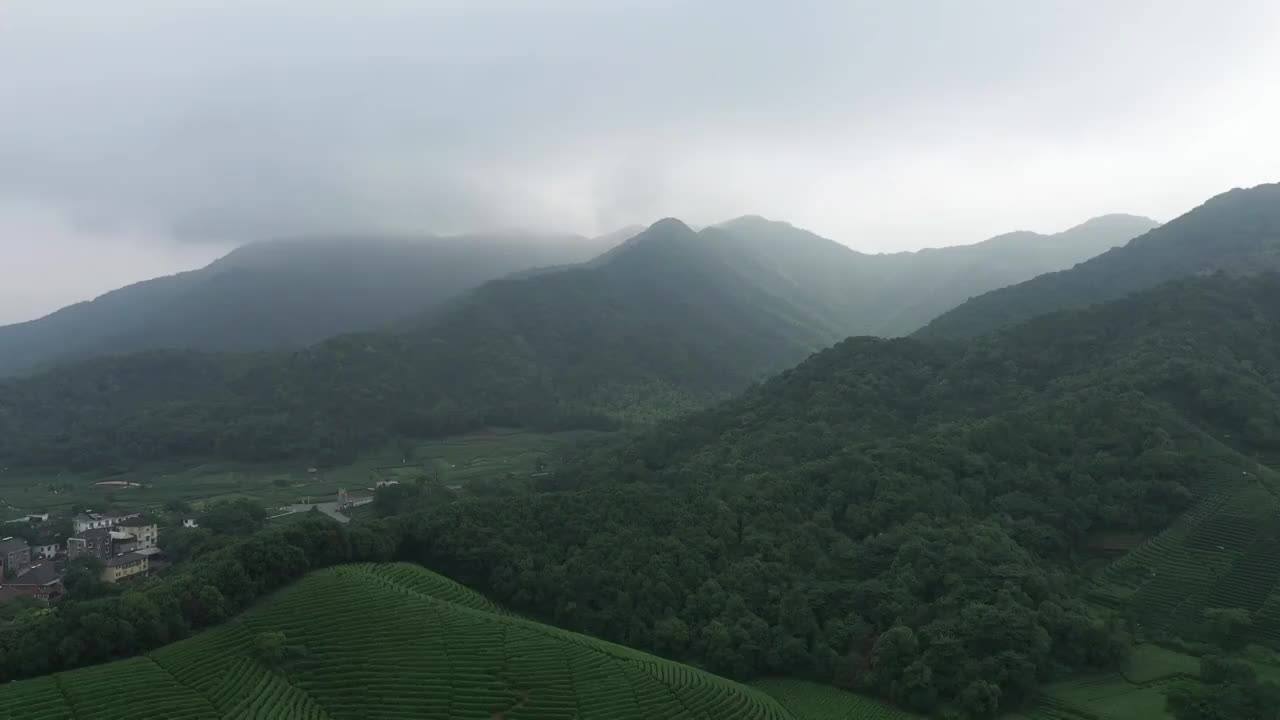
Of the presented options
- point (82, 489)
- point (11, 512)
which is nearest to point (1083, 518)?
point (11, 512)

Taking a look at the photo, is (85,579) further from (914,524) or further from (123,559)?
(914,524)

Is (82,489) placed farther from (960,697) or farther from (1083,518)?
(1083,518)

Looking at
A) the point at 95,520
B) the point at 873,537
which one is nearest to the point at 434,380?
the point at 95,520

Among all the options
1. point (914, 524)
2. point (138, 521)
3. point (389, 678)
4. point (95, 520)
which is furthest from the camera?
point (95, 520)

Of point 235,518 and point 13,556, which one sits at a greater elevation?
point 13,556

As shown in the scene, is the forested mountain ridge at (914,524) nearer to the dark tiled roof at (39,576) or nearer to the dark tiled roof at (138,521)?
the dark tiled roof at (39,576)
